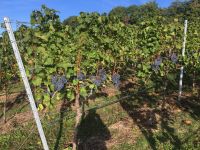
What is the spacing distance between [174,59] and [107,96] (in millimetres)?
3680

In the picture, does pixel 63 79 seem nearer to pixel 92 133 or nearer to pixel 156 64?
pixel 92 133

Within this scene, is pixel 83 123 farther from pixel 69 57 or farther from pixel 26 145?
pixel 69 57

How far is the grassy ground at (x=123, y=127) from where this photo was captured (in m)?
10.4

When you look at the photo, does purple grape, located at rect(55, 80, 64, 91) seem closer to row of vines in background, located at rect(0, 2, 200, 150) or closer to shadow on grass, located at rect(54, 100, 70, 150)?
row of vines in background, located at rect(0, 2, 200, 150)

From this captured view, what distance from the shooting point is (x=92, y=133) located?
11.1m

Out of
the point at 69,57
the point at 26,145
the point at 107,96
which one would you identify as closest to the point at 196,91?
the point at 107,96

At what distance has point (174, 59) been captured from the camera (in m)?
12.3

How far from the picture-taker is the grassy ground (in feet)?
34.2

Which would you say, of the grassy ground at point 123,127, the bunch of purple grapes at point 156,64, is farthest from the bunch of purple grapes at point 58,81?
the bunch of purple grapes at point 156,64

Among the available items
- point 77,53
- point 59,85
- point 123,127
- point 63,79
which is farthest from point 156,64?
point 59,85

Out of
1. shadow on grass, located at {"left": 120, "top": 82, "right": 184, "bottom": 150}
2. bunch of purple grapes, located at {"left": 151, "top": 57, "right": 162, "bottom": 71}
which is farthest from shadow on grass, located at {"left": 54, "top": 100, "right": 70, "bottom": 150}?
bunch of purple grapes, located at {"left": 151, "top": 57, "right": 162, "bottom": 71}

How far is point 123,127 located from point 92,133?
1098 millimetres

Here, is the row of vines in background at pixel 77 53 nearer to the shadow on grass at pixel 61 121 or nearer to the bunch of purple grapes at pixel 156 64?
the bunch of purple grapes at pixel 156 64

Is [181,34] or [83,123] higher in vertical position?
[181,34]
